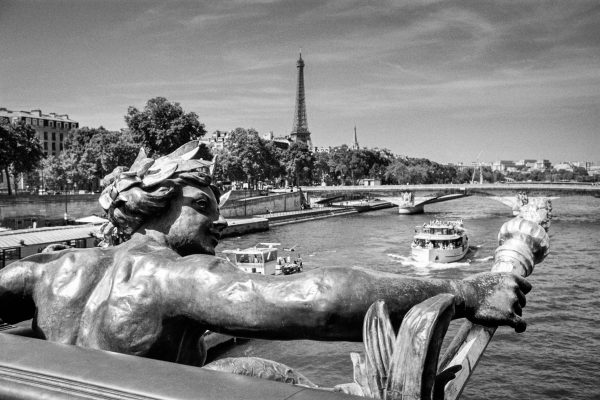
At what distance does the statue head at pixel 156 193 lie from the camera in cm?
173

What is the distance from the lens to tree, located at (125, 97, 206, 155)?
40.8 m

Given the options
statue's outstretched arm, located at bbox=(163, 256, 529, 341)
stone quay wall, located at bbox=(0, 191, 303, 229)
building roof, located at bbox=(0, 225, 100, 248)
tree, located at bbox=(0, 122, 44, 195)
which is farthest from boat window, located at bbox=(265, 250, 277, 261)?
statue's outstretched arm, located at bbox=(163, 256, 529, 341)

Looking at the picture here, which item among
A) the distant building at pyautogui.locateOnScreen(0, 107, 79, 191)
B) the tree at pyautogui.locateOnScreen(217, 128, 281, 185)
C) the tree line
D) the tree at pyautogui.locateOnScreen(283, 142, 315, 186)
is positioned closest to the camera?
the tree line

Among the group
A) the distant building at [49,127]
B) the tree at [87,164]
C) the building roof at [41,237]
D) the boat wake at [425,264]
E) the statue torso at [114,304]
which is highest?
the distant building at [49,127]

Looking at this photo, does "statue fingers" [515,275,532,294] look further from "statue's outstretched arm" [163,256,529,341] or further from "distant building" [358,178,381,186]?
"distant building" [358,178,381,186]

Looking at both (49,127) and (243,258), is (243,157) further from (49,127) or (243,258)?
(49,127)

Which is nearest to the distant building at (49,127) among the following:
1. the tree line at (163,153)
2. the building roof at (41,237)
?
the tree line at (163,153)

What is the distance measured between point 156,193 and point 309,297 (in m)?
0.68

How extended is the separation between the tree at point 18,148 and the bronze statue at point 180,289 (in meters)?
39.3

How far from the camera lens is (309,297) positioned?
1247mm

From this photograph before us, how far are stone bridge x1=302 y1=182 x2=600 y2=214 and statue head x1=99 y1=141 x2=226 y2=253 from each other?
5483 centimetres

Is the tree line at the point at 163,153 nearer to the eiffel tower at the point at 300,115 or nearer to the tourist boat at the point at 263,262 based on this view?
the tourist boat at the point at 263,262

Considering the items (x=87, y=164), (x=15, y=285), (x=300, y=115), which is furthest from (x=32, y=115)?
(x=15, y=285)

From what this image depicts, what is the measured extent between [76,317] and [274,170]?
198 ft
